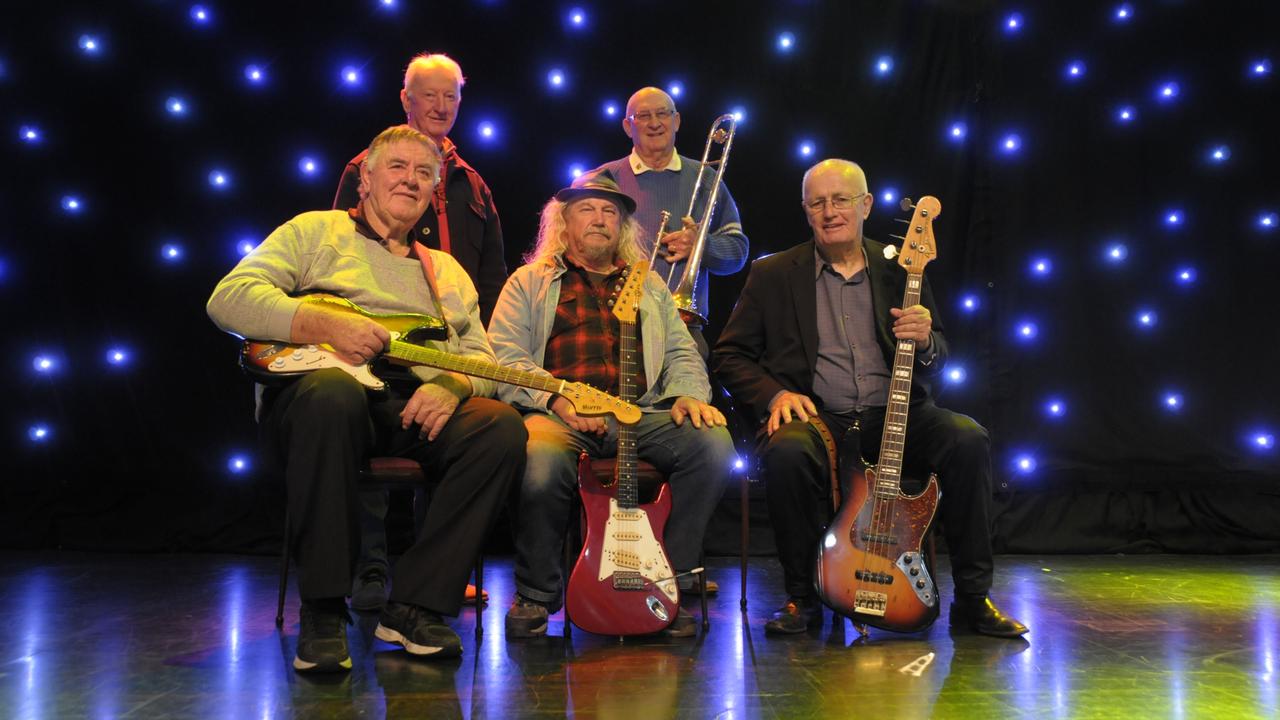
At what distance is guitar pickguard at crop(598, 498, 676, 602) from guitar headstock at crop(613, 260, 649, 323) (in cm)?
58

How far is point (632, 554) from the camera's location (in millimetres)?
2680

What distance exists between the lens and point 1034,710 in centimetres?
201

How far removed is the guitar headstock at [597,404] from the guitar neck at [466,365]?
39 millimetres

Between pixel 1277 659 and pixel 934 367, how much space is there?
121 centimetres

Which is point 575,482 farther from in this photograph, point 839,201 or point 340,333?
point 839,201

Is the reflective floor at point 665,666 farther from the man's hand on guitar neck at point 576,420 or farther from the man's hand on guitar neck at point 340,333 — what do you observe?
the man's hand on guitar neck at point 340,333

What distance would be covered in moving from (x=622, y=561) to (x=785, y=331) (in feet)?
3.39

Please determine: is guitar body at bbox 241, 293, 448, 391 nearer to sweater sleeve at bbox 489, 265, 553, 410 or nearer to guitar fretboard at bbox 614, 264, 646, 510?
sweater sleeve at bbox 489, 265, 553, 410

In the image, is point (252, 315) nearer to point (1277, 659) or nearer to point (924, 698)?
point (924, 698)

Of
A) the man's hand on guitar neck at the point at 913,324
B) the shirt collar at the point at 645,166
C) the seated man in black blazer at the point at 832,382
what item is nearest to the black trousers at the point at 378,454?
the seated man in black blazer at the point at 832,382

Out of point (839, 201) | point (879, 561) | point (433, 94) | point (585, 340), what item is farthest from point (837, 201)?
point (433, 94)

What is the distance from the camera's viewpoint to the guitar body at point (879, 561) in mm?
2654

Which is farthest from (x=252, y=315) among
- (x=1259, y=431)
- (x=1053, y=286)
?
(x=1259, y=431)

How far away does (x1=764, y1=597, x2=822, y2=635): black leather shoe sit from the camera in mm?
2746
